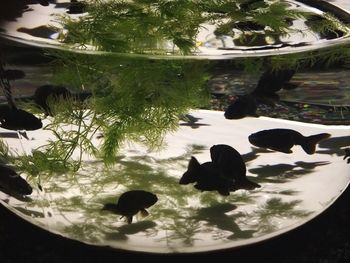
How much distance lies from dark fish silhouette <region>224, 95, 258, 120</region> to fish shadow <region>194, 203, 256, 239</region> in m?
0.12

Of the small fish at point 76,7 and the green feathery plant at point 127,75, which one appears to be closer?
the green feathery plant at point 127,75

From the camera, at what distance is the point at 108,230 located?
770 mm

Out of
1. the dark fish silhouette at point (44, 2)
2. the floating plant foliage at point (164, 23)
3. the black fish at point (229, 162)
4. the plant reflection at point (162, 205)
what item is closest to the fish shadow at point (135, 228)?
the plant reflection at point (162, 205)

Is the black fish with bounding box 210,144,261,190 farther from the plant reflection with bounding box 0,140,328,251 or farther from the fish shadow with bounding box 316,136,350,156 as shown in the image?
the fish shadow with bounding box 316,136,350,156

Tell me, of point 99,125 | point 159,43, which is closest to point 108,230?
point 99,125

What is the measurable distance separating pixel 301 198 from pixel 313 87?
159 mm

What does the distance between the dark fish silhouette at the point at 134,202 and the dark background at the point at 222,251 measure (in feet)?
0.27

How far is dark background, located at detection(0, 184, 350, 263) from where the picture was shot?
0.78 m

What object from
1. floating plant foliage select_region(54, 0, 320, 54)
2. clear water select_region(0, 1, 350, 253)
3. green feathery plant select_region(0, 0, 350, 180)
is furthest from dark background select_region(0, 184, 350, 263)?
floating plant foliage select_region(54, 0, 320, 54)

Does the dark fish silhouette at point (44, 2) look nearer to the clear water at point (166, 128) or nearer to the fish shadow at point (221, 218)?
the clear water at point (166, 128)

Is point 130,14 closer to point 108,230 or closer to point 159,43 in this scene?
point 159,43

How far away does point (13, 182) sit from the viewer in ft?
2.62

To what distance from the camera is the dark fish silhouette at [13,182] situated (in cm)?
79

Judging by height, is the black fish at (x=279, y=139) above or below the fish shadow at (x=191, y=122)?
below
